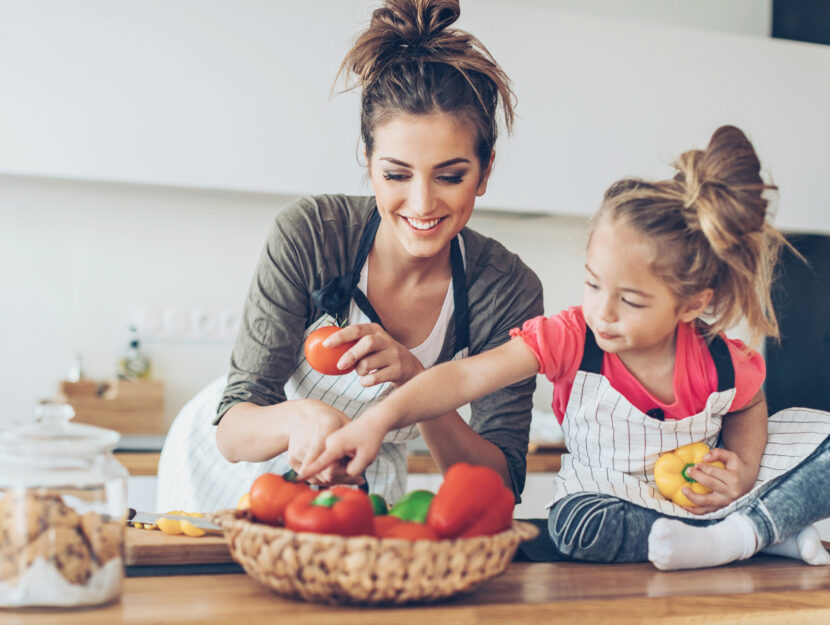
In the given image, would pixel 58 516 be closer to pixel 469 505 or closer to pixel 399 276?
pixel 469 505

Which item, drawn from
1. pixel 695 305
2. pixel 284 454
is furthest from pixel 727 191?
pixel 284 454

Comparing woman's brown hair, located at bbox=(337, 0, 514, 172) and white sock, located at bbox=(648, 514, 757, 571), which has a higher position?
woman's brown hair, located at bbox=(337, 0, 514, 172)

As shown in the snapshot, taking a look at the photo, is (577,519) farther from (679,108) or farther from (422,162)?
(679,108)

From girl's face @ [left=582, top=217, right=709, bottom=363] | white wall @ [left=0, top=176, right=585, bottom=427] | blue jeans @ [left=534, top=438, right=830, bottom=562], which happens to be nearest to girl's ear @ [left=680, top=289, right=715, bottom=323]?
girl's face @ [left=582, top=217, right=709, bottom=363]

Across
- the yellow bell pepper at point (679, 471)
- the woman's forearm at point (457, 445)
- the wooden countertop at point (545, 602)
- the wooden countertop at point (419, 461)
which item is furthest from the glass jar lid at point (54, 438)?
the wooden countertop at point (419, 461)

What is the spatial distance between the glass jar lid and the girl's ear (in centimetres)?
73

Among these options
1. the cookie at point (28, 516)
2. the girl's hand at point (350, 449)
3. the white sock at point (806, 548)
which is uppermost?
the girl's hand at point (350, 449)

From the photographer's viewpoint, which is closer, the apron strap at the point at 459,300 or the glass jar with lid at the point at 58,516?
the glass jar with lid at the point at 58,516

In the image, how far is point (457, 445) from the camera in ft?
4.39

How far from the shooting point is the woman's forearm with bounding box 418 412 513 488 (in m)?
1.32

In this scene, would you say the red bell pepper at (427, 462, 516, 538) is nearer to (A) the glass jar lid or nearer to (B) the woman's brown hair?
(A) the glass jar lid

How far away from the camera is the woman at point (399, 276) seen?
47.8 inches

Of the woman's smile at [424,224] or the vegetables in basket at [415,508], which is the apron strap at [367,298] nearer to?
the woman's smile at [424,224]

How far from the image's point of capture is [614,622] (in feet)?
2.75
